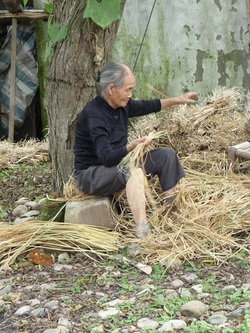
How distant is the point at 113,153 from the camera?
17.1 feet

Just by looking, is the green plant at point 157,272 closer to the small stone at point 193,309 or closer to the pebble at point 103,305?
the pebble at point 103,305

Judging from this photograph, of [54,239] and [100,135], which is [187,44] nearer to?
[100,135]

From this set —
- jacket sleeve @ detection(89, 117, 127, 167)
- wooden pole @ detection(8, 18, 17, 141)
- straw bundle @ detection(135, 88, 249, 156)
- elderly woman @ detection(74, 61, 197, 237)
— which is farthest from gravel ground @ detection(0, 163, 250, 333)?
wooden pole @ detection(8, 18, 17, 141)

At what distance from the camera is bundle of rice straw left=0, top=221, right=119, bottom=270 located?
16.3 feet

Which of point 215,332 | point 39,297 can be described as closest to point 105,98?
point 39,297

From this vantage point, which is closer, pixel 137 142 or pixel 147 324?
pixel 147 324

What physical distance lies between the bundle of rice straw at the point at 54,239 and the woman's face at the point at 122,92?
3.02 feet

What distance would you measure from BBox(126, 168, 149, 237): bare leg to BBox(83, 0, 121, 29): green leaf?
1020 millimetres

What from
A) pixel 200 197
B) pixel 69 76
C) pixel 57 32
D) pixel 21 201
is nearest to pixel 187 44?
pixel 69 76

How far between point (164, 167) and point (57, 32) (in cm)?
128

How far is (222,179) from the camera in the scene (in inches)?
235

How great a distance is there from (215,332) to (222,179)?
95.7 inches

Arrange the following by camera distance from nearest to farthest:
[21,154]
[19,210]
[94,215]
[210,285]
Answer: [210,285], [94,215], [19,210], [21,154]

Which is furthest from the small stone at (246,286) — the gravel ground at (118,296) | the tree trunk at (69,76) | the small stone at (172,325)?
the tree trunk at (69,76)
